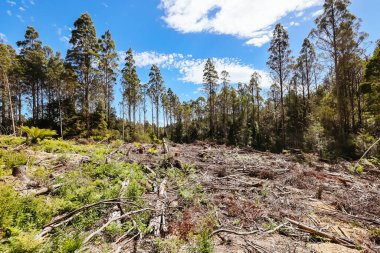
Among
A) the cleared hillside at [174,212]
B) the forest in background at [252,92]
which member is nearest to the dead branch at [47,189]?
the cleared hillside at [174,212]

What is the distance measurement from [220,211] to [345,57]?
1995 centimetres

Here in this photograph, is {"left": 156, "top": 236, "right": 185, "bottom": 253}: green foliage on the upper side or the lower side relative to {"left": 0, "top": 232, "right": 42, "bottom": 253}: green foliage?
lower

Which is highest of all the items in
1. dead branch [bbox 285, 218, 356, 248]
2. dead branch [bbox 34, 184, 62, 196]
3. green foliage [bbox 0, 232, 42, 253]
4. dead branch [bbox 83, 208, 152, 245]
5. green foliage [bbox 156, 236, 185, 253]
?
dead branch [bbox 34, 184, 62, 196]

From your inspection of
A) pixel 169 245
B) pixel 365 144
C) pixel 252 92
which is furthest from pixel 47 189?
pixel 252 92

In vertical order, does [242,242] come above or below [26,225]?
below

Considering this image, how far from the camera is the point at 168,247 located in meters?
3.18

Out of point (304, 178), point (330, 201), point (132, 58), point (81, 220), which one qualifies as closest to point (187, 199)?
point (81, 220)

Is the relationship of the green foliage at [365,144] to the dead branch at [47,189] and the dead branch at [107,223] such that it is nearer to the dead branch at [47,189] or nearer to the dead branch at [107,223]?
the dead branch at [107,223]

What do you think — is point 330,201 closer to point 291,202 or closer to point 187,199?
point 291,202

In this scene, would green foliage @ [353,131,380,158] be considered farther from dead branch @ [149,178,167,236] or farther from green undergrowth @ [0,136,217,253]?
dead branch @ [149,178,167,236]

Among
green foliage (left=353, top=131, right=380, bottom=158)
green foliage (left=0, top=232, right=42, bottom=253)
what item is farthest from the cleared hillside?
green foliage (left=353, top=131, right=380, bottom=158)

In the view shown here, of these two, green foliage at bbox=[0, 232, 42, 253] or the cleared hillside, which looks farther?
the cleared hillside

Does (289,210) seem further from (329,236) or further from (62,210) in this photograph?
(62,210)

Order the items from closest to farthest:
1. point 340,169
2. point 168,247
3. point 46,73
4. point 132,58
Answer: point 168,247 → point 340,169 → point 46,73 → point 132,58
